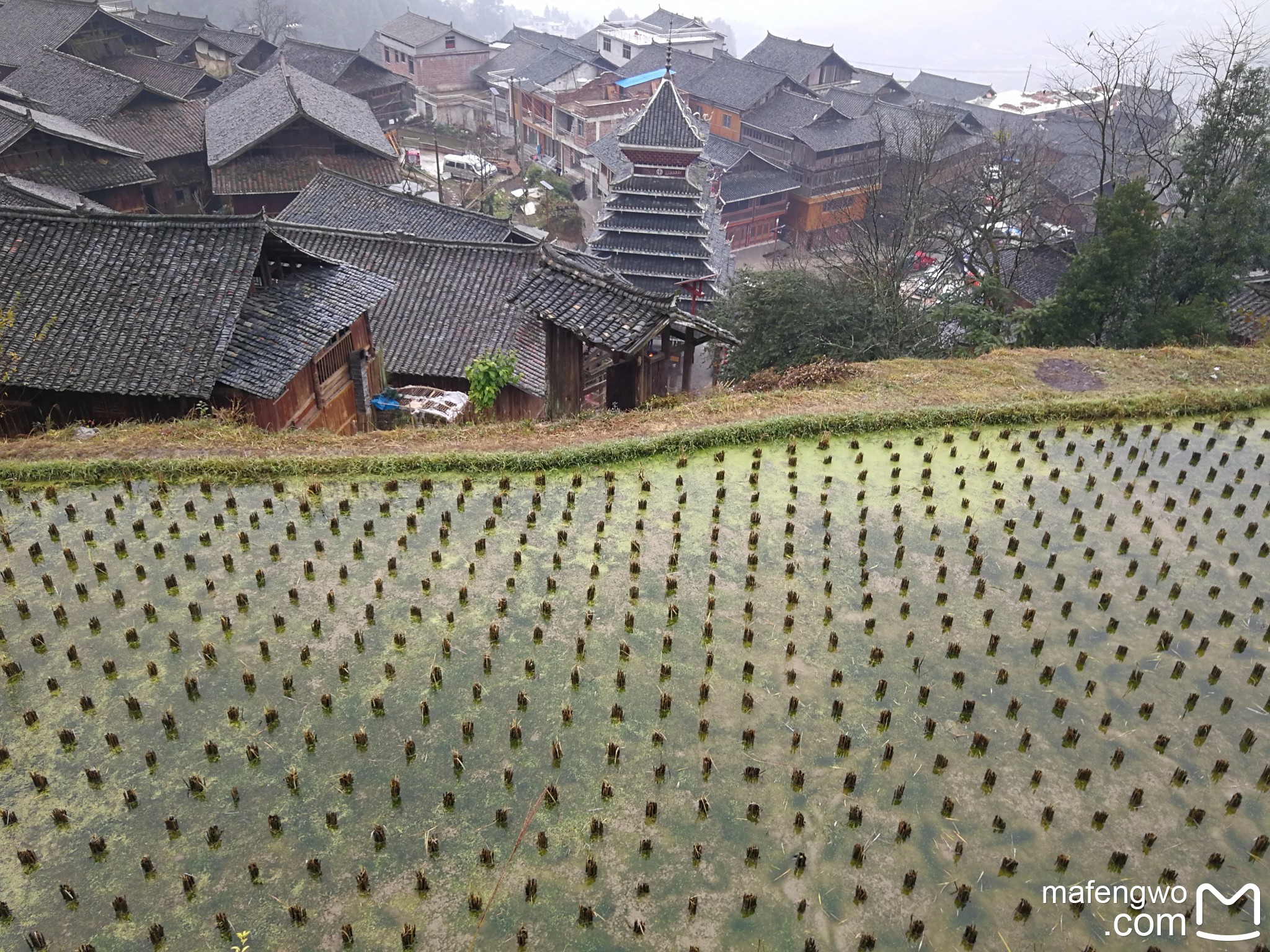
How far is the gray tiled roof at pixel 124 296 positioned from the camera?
1442 centimetres

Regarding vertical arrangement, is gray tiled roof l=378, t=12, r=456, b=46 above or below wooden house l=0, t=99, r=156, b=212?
above

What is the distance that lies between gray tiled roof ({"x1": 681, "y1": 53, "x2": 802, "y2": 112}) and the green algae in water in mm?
49749

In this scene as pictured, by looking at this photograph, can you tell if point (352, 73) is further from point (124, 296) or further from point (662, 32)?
point (124, 296)

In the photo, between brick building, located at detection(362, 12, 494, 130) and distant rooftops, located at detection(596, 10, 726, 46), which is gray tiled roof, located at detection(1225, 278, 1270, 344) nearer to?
distant rooftops, located at detection(596, 10, 726, 46)

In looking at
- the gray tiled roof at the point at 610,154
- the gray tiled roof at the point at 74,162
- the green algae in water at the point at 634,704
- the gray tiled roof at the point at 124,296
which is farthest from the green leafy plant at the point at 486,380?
the gray tiled roof at the point at 610,154

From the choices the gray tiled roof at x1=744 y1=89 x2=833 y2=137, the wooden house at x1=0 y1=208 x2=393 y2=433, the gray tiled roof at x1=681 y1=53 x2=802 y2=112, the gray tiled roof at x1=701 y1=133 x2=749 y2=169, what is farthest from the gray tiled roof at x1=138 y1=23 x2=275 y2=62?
the wooden house at x1=0 y1=208 x2=393 y2=433

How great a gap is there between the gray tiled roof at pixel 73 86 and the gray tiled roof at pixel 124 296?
27957 millimetres

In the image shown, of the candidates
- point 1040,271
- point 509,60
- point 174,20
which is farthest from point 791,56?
point 174,20

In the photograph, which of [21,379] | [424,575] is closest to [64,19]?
[21,379]

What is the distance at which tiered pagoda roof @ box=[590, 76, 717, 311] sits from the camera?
3034cm

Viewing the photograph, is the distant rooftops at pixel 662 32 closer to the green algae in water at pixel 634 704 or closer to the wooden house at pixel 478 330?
the wooden house at pixel 478 330

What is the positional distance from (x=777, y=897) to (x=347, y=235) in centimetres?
2301

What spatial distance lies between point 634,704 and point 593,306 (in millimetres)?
8630

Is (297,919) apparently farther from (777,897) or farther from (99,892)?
(777,897)
